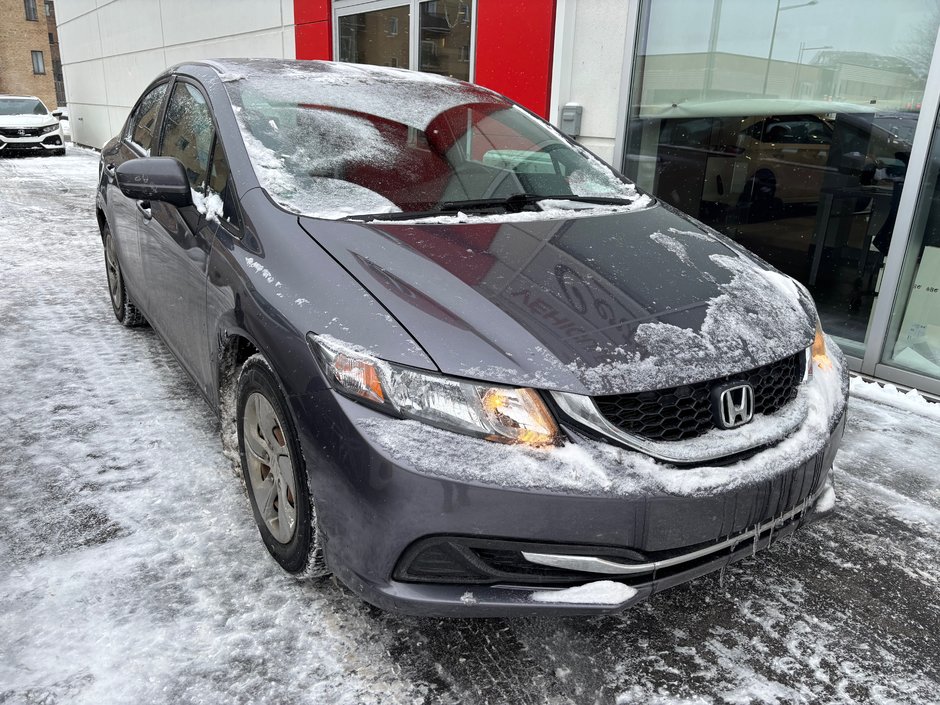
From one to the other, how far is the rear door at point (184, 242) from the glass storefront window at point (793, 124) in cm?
359

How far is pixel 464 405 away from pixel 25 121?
64.9 feet

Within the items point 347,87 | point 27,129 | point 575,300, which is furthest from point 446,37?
point 27,129

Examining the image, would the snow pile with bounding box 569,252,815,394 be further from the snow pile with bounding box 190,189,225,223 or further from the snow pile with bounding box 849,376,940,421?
the snow pile with bounding box 849,376,940,421

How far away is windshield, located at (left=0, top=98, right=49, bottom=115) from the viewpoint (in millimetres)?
17688

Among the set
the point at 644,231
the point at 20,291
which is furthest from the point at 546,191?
the point at 20,291

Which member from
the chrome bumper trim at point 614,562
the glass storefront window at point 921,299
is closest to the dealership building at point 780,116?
the glass storefront window at point 921,299

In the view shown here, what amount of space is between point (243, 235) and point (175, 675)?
50.4 inches

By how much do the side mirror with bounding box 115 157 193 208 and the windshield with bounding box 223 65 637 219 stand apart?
0.30 meters

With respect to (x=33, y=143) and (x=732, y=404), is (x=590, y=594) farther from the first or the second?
(x=33, y=143)

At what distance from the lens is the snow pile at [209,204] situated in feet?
8.17

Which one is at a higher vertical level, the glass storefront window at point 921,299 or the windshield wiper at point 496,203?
the windshield wiper at point 496,203

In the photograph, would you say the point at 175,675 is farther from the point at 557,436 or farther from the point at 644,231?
the point at 644,231

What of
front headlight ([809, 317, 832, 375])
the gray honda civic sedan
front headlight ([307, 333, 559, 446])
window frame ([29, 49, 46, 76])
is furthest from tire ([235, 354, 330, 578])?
window frame ([29, 49, 46, 76])

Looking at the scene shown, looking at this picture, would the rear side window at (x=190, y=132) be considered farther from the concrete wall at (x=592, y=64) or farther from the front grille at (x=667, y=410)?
the concrete wall at (x=592, y=64)
